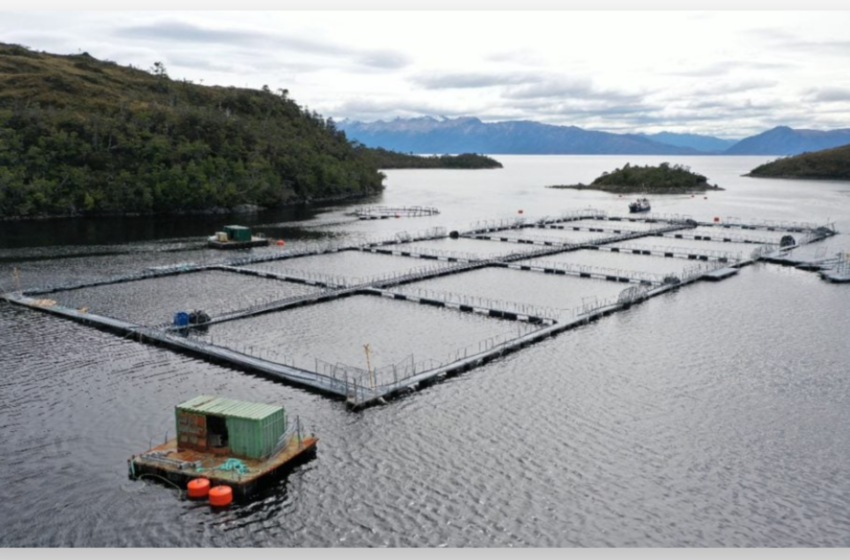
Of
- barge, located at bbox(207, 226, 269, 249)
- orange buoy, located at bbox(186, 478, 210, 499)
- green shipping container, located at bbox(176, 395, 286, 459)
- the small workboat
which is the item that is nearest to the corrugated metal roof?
green shipping container, located at bbox(176, 395, 286, 459)

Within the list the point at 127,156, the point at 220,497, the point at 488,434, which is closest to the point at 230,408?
the point at 220,497

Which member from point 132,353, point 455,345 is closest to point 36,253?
point 132,353

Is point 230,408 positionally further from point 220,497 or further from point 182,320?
point 182,320

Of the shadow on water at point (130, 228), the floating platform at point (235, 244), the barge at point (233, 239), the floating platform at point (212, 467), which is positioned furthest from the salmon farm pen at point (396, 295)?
the shadow on water at point (130, 228)

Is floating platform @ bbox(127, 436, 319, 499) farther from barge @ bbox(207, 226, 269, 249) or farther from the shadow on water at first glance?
the shadow on water

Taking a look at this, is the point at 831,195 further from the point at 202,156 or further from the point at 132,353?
the point at 132,353

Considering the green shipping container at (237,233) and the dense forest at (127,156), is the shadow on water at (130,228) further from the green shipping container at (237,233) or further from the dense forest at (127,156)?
the green shipping container at (237,233)

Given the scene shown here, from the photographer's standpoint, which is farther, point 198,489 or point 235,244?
point 235,244
